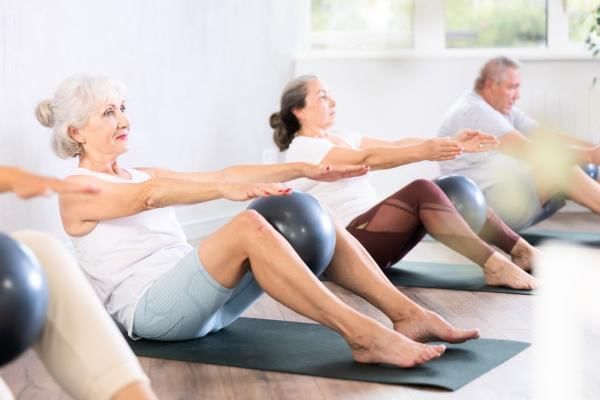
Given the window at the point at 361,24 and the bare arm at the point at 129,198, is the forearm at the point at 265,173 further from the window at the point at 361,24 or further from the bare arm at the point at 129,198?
the window at the point at 361,24

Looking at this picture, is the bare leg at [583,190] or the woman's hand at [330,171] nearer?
the woman's hand at [330,171]

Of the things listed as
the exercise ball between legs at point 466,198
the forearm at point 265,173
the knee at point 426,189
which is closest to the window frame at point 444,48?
the exercise ball between legs at point 466,198

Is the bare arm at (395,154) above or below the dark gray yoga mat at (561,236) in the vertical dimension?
above

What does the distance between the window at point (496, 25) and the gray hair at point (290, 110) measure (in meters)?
2.81

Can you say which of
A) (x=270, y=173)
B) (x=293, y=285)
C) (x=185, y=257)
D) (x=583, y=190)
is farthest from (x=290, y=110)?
(x=583, y=190)

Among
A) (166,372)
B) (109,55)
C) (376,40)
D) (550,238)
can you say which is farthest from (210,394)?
(376,40)

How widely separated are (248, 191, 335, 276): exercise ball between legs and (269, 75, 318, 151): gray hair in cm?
114

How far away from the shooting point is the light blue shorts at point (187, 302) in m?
2.87

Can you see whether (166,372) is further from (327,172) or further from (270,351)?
(327,172)

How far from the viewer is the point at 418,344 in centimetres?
280

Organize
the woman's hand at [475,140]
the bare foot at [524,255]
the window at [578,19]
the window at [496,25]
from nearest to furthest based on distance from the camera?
the woman's hand at [475,140] < the bare foot at [524,255] < the window at [578,19] < the window at [496,25]

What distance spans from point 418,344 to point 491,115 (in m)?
2.51

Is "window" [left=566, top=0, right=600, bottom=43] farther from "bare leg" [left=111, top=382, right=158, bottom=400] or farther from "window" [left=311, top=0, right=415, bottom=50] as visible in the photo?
"bare leg" [left=111, top=382, right=158, bottom=400]

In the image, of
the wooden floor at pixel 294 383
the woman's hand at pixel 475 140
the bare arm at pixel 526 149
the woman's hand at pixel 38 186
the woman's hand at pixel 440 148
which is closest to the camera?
the woman's hand at pixel 38 186
